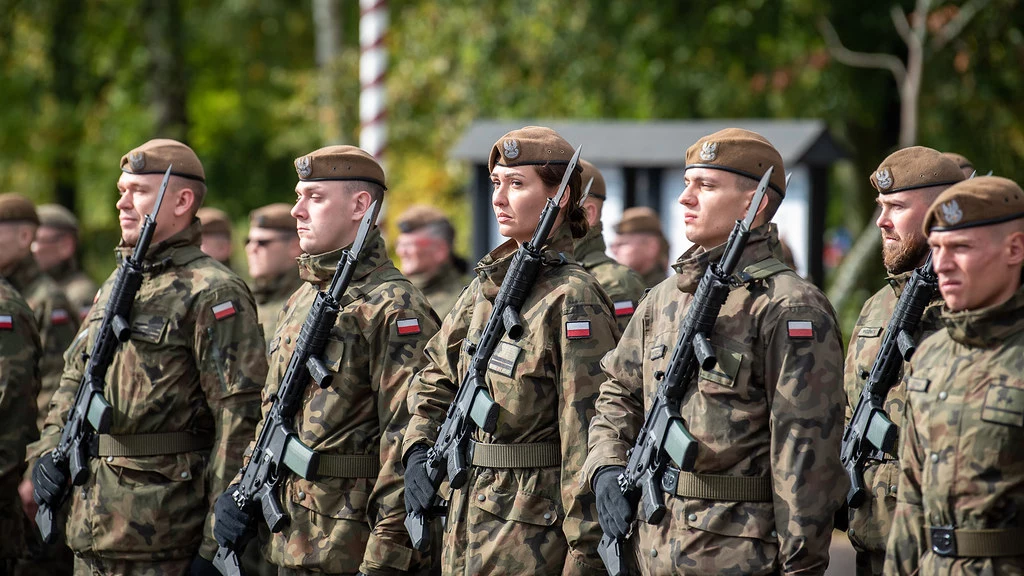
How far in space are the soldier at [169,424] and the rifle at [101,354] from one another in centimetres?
4

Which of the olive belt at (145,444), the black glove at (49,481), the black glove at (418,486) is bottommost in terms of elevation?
the black glove at (49,481)

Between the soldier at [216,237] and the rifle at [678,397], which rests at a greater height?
the rifle at [678,397]

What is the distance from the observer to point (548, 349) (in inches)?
182

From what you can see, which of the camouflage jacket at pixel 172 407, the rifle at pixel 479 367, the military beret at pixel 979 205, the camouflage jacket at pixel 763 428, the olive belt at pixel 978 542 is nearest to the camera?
the olive belt at pixel 978 542

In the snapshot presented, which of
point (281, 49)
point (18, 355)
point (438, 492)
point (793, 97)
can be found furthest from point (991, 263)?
point (281, 49)

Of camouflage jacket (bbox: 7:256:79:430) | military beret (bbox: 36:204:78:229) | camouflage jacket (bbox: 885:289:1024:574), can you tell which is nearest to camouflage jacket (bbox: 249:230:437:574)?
camouflage jacket (bbox: 885:289:1024:574)

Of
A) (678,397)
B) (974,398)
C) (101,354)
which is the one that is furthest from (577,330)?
(101,354)

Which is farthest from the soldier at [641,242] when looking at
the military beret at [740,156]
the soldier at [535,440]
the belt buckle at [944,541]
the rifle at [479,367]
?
the belt buckle at [944,541]

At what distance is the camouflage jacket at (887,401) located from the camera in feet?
15.8

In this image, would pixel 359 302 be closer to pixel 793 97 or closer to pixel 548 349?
pixel 548 349

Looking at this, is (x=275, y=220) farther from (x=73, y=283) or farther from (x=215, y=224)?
(x=73, y=283)

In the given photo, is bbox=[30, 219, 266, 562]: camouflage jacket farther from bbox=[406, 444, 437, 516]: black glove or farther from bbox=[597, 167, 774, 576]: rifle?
bbox=[597, 167, 774, 576]: rifle

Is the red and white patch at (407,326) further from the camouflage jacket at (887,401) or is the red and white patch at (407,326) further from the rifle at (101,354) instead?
the camouflage jacket at (887,401)

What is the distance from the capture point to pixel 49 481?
18.7 feet
